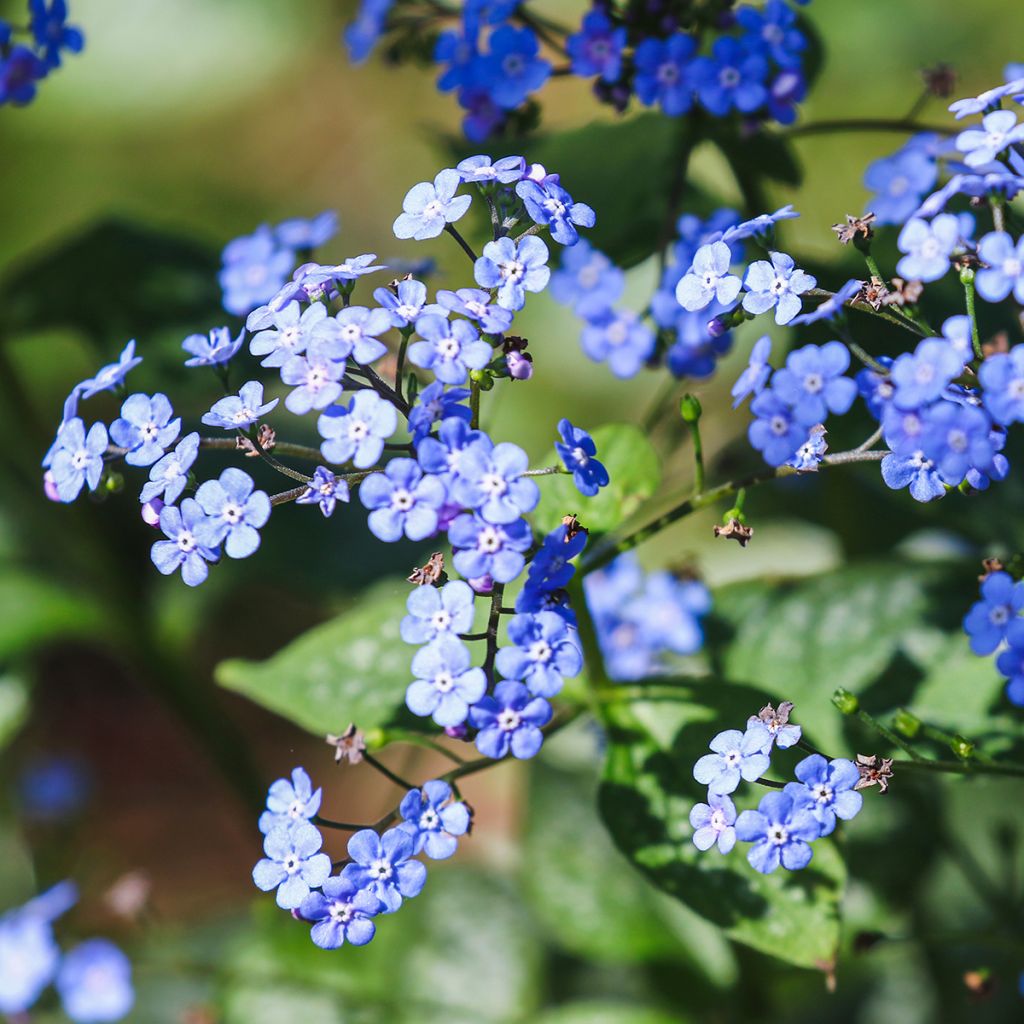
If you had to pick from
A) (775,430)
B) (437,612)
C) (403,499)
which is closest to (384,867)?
(437,612)

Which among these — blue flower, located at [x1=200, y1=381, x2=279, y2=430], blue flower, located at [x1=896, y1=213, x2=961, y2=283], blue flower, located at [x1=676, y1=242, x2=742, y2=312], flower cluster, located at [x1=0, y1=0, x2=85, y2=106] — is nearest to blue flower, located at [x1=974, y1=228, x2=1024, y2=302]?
blue flower, located at [x1=896, y1=213, x2=961, y2=283]

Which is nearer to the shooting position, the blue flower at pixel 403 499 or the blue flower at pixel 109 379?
the blue flower at pixel 403 499

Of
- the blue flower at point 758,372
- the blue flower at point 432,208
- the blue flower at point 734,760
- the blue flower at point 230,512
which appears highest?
the blue flower at point 432,208

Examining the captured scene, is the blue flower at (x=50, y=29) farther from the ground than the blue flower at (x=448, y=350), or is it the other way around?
the blue flower at (x=50, y=29)

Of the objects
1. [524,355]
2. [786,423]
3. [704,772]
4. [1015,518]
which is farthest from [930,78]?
[704,772]

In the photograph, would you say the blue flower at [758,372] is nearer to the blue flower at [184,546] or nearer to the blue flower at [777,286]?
the blue flower at [777,286]

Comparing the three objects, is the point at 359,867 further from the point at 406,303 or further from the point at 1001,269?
the point at 1001,269

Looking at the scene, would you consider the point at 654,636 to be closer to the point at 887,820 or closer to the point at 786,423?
the point at 887,820

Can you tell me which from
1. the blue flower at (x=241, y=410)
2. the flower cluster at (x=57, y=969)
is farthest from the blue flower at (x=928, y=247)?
the flower cluster at (x=57, y=969)
